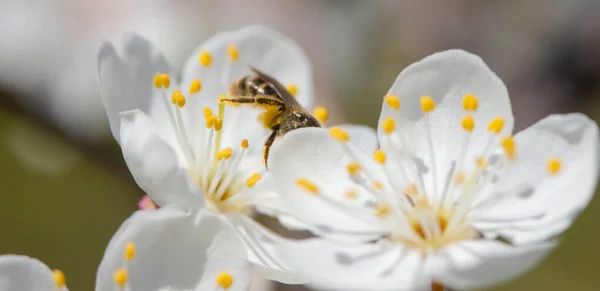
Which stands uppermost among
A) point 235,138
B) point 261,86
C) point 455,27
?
point 261,86

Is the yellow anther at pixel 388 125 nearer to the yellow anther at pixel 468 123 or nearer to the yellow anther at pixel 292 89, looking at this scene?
the yellow anther at pixel 468 123

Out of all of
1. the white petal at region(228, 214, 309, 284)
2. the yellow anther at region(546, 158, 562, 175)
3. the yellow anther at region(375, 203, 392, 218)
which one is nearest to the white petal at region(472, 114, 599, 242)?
the yellow anther at region(546, 158, 562, 175)

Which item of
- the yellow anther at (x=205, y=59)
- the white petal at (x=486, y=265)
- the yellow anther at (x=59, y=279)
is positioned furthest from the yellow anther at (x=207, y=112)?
the white petal at (x=486, y=265)

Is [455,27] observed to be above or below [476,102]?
below

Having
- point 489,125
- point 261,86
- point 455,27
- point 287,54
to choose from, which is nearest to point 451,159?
point 489,125

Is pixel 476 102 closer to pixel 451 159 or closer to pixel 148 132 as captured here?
pixel 451 159

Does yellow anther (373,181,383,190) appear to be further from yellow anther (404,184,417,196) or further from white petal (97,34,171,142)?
white petal (97,34,171,142)
